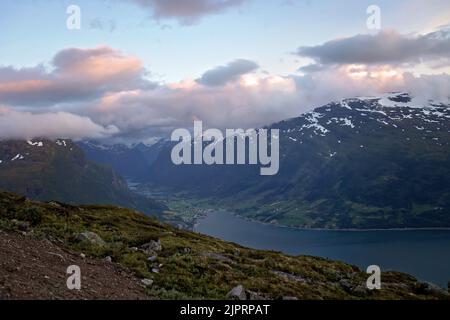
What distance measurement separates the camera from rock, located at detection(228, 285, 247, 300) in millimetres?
23609

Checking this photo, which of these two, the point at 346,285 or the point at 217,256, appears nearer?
the point at 346,285

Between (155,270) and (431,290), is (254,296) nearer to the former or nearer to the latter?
(155,270)

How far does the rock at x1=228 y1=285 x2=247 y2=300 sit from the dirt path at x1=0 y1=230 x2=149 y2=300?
4.82 metres

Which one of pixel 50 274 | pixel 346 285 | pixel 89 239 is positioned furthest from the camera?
pixel 346 285

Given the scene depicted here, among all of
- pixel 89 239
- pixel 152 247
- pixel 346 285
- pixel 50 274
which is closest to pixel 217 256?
pixel 152 247

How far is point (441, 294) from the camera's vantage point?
36031 mm

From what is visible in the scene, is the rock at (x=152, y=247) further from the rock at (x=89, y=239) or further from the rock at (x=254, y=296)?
the rock at (x=254, y=296)

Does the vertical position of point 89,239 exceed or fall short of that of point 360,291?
it exceeds it

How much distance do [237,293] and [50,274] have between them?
32.5 ft

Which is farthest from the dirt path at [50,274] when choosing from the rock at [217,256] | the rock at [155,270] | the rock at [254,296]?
the rock at [217,256]

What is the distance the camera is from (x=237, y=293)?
938 inches

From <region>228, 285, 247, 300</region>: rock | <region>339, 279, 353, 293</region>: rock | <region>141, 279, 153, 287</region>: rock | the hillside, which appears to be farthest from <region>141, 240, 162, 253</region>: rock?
<region>339, 279, 353, 293</region>: rock

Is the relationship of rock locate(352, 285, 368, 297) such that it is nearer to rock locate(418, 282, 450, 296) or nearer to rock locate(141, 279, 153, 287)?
rock locate(418, 282, 450, 296)
